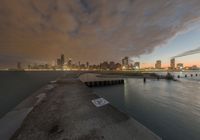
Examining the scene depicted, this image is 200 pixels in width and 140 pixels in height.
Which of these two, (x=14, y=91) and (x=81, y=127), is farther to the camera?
(x=14, y=91)

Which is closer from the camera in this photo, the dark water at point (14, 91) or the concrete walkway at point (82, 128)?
the concrete walkway at point (82, 128)

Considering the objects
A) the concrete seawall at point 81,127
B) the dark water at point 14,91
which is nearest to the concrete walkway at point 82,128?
the concrete seawall at point 81,127

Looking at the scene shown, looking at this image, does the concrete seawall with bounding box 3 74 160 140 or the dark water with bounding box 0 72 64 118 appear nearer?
the concrete seawall with bounding box 3 74 160 140

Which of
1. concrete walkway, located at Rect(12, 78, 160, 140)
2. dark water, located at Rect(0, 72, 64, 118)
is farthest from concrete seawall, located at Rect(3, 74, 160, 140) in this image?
dark water, located at Rect(0, 72, 64, 118)

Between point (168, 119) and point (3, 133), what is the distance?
12.3 metres

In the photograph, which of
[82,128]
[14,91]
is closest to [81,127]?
[82,128]

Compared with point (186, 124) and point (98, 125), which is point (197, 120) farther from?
point (98, 125)

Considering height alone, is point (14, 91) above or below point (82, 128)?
below

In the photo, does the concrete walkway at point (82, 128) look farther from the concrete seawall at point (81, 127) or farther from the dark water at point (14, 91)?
the dark water at point (14, 91)

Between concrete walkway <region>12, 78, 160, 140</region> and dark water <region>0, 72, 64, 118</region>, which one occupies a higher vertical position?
concrete walkway <region>12, 78, 160, 140</region>

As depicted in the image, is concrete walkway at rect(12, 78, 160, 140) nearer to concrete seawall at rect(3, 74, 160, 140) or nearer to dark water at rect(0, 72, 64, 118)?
concrete seawall at rect(3, 74, 160, 140)

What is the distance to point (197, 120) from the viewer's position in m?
9.77

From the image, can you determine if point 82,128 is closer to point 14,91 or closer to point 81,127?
point 81,127

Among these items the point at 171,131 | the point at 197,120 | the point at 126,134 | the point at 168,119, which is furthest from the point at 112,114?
the point at 197,120
